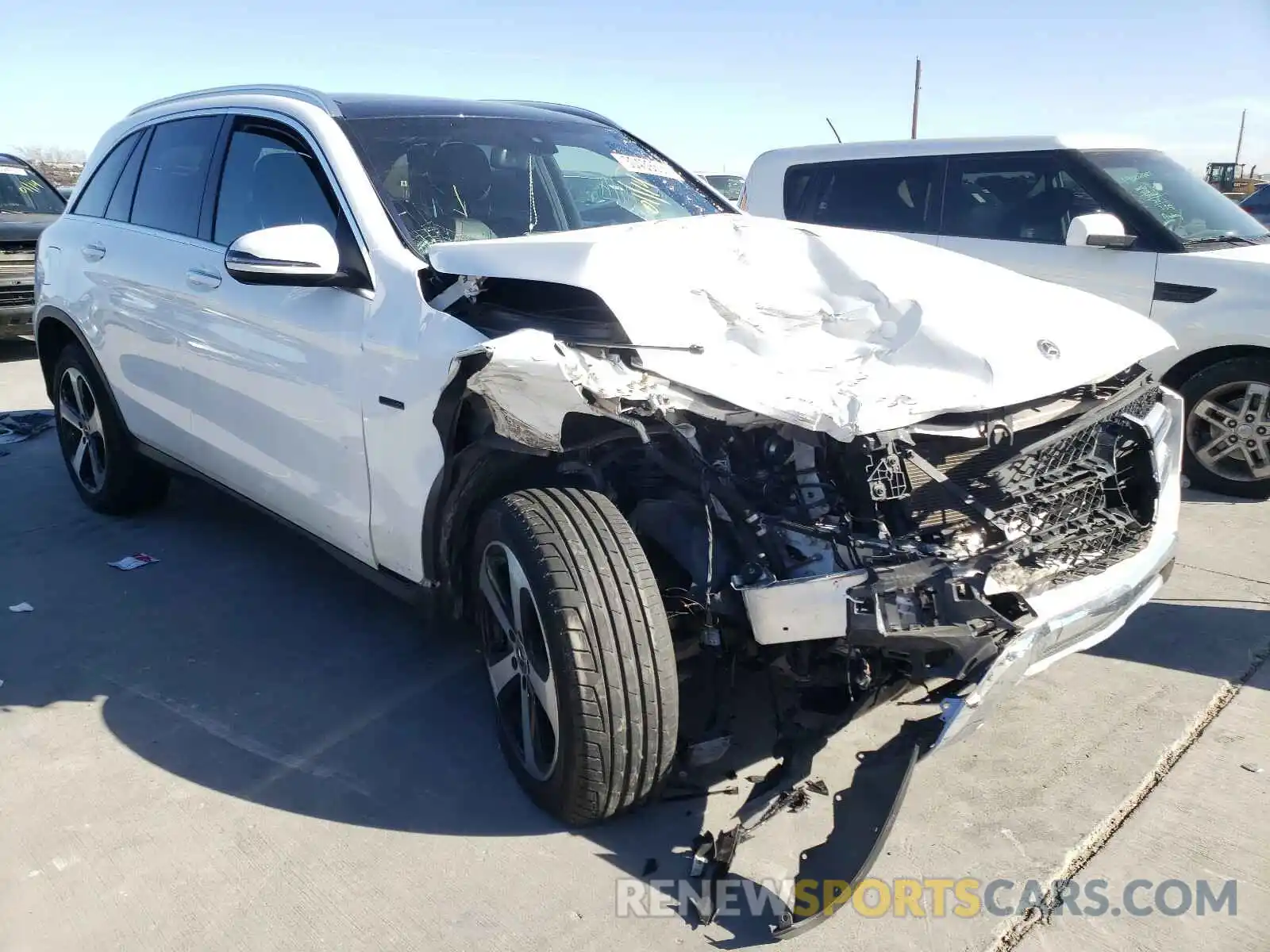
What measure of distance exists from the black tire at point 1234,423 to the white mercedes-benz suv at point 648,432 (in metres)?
2.59

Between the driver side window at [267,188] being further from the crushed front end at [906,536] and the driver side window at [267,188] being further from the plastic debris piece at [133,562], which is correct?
the plastic debris piece at [133,562]

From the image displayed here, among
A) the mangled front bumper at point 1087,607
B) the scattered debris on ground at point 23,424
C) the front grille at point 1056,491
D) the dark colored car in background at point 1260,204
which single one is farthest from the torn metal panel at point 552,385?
the dark colored car in background at point 1260,204

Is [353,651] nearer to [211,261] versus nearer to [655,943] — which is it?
[211,261]

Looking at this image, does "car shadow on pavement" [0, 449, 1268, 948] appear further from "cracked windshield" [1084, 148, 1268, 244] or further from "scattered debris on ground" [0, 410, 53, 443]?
"cracked windshield" [1084, 148, 1268, 244]

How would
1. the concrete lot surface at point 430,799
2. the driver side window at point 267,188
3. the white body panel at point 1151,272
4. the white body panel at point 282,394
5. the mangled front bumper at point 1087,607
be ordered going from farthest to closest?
the white body panel at point 1151,272
the driver side window at point 267,188
the white body panel at point 282,394
the concrete lot surface at point 430,799
the mangled front bumper at point 1087,607

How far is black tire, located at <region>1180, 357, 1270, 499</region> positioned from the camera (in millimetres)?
5285

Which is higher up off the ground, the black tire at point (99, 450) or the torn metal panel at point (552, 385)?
the torn metal panel at point (552, 385)

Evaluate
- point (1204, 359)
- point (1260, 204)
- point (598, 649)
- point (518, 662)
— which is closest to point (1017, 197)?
point (1204, 359)

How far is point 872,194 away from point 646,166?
313cm

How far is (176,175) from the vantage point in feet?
14.1

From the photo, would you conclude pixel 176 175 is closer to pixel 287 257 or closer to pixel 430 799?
pixel 287 257

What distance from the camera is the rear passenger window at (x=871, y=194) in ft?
21.8

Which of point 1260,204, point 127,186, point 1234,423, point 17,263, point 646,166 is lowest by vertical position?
point 1234,423

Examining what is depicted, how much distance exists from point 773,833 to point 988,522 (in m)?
1.00
